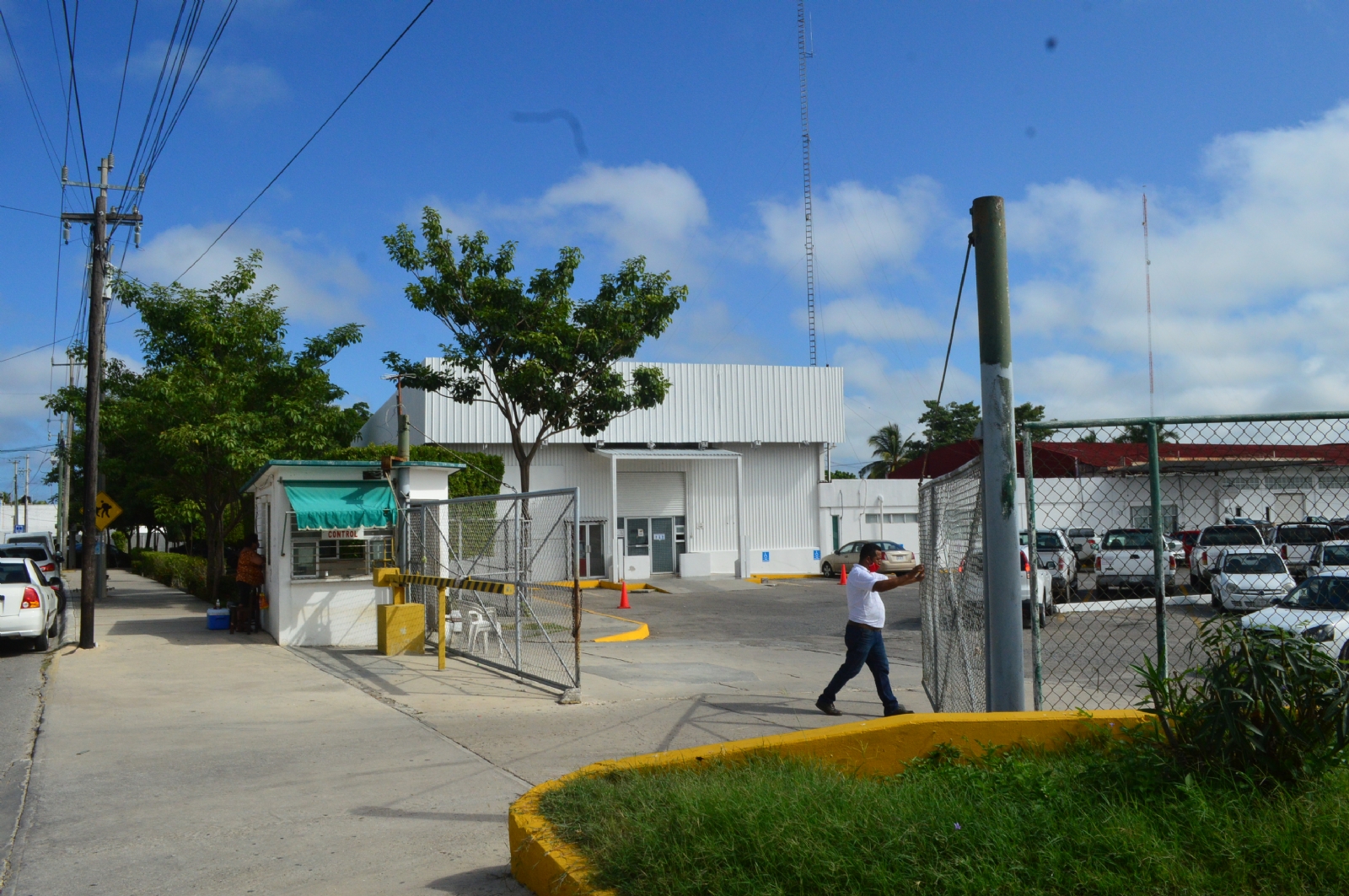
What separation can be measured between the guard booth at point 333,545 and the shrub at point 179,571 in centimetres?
1158

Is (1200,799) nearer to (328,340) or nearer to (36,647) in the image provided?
(36,647)

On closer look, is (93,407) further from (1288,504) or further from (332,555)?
(1288,504)

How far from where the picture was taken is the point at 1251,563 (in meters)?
15.3

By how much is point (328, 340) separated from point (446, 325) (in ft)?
17.8

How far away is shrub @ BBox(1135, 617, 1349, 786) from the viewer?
14.1 feet

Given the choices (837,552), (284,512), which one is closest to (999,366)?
(284,512)

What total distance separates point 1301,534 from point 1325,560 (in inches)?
193

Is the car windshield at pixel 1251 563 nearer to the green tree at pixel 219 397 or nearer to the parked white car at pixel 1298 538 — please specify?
the parked white car at pixel 1298 538

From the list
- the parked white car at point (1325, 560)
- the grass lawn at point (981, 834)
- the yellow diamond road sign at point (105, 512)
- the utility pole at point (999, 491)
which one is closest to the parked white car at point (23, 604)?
the grass lawn at point (981, 834)

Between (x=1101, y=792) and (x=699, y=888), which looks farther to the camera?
(x=1101, y=792)

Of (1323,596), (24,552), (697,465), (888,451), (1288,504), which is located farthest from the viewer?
(888,451)

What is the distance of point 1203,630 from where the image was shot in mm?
4691

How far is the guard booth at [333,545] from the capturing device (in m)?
16.0

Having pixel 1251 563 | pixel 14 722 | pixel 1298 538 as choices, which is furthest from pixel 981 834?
pixel 1251 563
